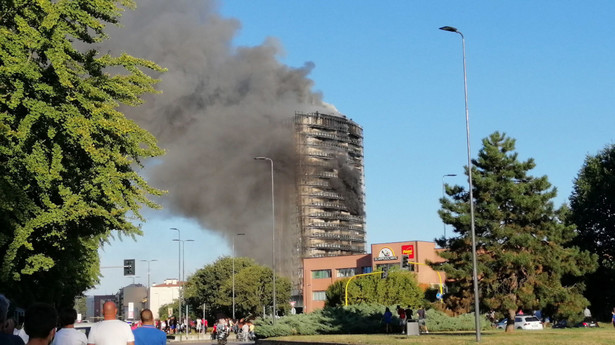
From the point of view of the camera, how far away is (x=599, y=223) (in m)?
62.7

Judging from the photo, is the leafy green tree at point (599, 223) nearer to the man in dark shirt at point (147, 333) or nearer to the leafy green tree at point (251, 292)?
the man in dark shirt at point (147, 333)

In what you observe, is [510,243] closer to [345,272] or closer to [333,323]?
[333,323]

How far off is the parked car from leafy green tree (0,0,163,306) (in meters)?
40.3

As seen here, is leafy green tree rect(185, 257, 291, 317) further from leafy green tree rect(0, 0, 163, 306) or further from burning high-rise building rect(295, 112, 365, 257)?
leafy green tree rect(0, 0, 163, 306)

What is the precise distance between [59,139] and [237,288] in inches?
3629

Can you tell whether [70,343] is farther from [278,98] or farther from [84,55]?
[278,98]

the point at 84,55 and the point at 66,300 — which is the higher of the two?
the point at 84,55

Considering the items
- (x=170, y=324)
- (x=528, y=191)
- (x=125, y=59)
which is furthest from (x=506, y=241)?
(x=170, y=324)

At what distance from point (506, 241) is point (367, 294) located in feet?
154

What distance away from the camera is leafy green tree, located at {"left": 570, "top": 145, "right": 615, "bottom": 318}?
6097 cm

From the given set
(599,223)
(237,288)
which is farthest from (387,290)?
(237,288)

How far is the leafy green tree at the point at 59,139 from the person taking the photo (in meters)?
21.7

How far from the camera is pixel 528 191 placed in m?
42.2

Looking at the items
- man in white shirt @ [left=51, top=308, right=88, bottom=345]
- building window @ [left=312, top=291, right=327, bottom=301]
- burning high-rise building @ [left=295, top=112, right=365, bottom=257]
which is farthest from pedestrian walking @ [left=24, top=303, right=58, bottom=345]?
burning high-rise building @ [left=295, top=112, right=365, bottom=257]
